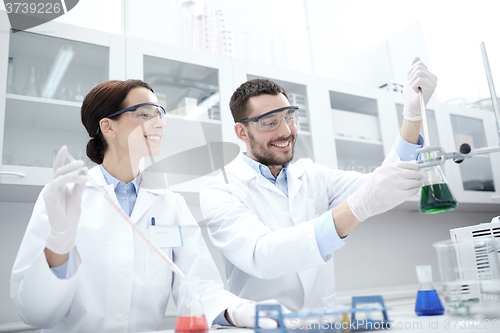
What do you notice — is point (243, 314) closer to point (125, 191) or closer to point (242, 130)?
point (125, 191)

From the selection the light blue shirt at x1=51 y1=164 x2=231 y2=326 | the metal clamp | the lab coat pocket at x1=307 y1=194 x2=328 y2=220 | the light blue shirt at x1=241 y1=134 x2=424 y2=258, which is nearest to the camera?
the light blue shirt at x1=241 y1=134 x2=424 y2=258

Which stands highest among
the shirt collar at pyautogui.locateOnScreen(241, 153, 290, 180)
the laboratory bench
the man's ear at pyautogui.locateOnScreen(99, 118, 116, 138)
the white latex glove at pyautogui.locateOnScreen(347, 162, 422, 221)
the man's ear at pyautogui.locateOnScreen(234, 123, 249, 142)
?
the man's ear at pyautogui.locateOnScreen(234, 123, 249, 142)

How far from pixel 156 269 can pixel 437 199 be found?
2.88 ft

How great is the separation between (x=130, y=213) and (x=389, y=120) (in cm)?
227

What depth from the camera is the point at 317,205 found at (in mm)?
1567

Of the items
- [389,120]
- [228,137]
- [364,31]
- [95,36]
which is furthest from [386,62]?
[95,36]

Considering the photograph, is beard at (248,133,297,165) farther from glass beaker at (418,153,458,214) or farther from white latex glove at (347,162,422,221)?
glass beaker at (418,153,458,214)

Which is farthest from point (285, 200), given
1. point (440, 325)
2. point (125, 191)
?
point (440, 325)

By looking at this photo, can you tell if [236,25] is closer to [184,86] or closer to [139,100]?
[184,86]

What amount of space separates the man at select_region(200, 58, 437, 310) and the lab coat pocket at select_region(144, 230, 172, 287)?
20 centimetres

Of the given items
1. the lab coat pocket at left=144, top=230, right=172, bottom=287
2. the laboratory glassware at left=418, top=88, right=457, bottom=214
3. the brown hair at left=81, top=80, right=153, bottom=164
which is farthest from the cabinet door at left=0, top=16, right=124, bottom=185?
the laboratory glassware at left=418, top=88, right=457, bottom=214

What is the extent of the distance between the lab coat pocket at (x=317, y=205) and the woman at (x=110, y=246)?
0.43 metres

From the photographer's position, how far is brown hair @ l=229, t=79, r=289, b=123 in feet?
5.32

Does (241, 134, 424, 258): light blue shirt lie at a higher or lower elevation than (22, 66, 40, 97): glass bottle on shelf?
lower
